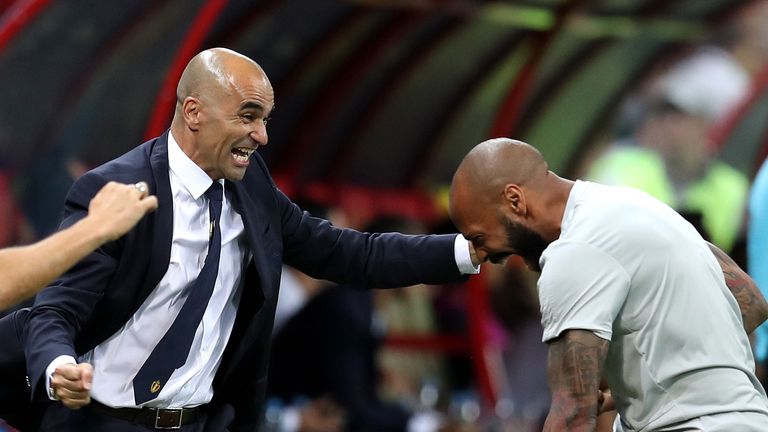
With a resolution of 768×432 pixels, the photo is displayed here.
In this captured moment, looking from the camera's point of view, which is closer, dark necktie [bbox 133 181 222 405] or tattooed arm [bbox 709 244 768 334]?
tattooed arm [bbox 709 244 768 334]

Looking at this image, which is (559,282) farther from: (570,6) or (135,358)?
(570,6)

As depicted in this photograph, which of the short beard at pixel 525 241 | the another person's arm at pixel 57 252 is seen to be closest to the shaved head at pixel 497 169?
the short beard at pixel 525 241

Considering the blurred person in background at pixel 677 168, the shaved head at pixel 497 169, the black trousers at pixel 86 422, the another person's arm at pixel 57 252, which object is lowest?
the blurred person in background at pixel 677 168

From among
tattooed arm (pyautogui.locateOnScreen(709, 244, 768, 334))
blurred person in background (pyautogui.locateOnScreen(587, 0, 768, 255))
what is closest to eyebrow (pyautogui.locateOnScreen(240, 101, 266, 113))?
tattooed arm (pyautogui.locateOnScreen(709, 244, 768, 334))

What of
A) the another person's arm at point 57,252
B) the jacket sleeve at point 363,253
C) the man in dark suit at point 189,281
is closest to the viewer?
the another person's arm at point 57,252

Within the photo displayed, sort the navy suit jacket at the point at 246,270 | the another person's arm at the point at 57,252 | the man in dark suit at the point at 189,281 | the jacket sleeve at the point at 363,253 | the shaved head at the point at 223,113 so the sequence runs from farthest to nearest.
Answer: the jacket sleeve at the point at 363,253
the shaved head at the point at 223,113
the man in dark suit at the point at 189,281
the navy suit jacket at the point at 246,270
the another person's arm at the point at 57,252

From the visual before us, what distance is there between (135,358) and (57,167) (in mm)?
2766

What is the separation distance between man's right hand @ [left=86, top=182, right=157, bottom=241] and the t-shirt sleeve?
116 centimetres

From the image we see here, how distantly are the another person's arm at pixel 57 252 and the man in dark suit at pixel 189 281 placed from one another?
44cm

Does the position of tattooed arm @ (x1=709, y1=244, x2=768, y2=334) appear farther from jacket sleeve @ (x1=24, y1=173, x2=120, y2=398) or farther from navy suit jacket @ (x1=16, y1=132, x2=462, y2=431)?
jacket sleeve @ (x1=24, y1=173, x2=120, y2=398)

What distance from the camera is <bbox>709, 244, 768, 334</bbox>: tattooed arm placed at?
15.9 feet

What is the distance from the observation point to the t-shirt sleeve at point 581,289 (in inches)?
172

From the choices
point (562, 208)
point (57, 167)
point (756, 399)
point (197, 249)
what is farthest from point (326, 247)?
point (57, 167)

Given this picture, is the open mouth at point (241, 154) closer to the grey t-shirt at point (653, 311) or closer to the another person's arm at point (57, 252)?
the another person's arm at point (57, 252)
